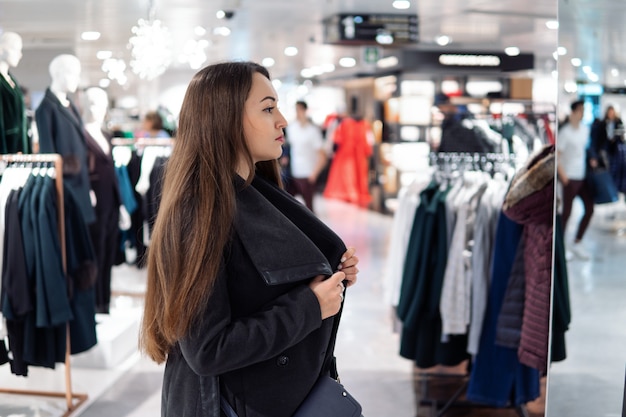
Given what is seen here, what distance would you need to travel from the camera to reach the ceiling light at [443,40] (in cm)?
1094

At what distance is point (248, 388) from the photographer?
1.71 m

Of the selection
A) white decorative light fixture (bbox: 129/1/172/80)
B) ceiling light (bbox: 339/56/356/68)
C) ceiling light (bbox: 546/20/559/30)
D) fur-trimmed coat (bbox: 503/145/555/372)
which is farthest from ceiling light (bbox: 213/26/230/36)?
fur-trimmed coat (bbox: 503/145/555/372)

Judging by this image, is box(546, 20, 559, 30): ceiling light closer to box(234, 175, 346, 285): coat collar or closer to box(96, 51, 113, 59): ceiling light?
box(96, 51, 113, 59): ceiling light

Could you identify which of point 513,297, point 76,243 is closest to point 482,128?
point 513,297

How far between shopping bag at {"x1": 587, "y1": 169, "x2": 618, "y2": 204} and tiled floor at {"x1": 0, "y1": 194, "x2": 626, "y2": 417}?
63mm

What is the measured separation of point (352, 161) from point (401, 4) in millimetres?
5907

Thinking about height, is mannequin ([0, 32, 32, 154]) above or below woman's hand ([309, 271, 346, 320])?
above

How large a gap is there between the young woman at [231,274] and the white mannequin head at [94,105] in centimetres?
357

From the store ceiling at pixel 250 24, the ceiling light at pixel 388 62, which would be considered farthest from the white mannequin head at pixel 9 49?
the ceiling light at pixel 388 62

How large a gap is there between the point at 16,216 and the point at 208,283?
240 centimetres

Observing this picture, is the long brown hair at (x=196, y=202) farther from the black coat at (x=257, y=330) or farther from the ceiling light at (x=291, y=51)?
the ceiling light at (x=291, y=51)

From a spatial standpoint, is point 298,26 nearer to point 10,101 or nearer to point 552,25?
point 552,25

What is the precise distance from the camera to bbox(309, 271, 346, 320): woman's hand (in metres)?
1.70

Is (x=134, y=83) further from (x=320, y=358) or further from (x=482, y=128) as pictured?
(x=320, y=358)
